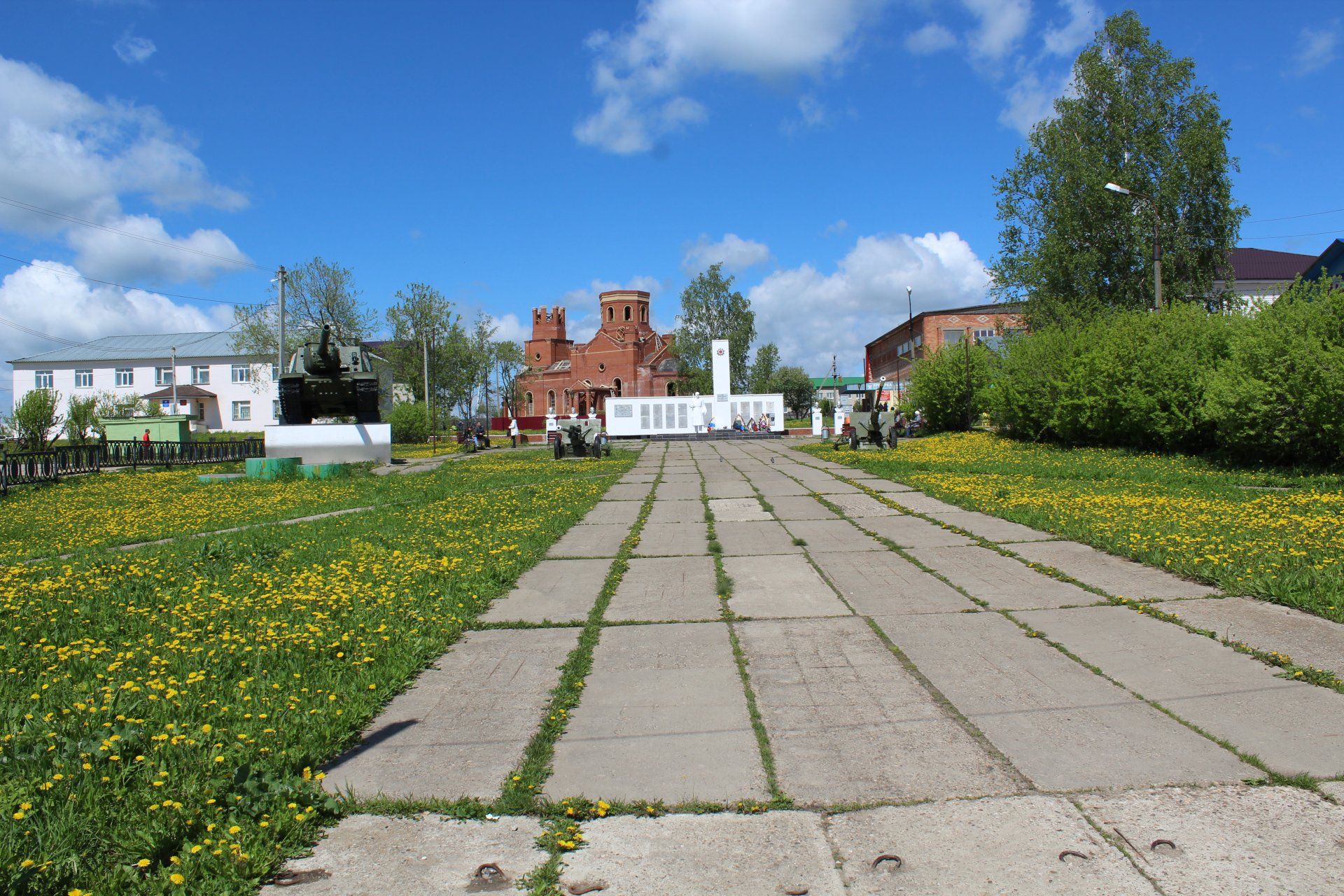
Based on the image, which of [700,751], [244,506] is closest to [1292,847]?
[700,751]

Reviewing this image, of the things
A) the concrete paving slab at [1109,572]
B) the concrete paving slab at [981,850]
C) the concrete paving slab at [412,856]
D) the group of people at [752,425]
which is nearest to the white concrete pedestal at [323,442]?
the concrete paving slab at [1109,572]

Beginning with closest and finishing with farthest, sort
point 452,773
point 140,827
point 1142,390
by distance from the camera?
1. point 140,827
2. point 452,773
3. point 1142,390

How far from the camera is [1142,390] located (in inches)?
756

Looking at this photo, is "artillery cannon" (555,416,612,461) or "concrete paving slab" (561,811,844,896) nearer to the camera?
"concrete paving slab" (561,811,844,896)

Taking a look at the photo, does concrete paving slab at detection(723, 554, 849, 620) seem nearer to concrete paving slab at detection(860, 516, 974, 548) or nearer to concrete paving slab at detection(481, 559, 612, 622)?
concrete paving slab at detection(481, 559, 612, 622)

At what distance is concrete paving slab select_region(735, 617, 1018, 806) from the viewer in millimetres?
3398

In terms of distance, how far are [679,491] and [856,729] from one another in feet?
38.9

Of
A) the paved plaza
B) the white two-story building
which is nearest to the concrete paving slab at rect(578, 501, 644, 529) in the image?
the paved plaza

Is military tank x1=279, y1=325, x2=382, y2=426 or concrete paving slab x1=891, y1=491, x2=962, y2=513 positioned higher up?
military tank x1=279, y1=325, x2=382, y2=426

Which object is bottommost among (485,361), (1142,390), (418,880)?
(418,880)

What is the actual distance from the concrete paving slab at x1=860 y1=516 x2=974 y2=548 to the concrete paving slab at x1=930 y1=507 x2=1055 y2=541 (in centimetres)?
22

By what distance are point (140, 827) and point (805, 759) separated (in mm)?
2412

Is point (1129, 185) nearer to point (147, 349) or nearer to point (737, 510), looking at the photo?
point (737, 510)

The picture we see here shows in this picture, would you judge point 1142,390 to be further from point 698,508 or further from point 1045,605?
point 1045,605
